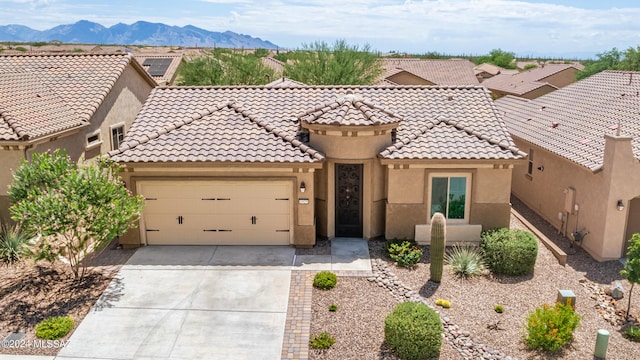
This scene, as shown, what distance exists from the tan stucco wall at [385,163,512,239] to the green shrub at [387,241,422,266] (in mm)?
906

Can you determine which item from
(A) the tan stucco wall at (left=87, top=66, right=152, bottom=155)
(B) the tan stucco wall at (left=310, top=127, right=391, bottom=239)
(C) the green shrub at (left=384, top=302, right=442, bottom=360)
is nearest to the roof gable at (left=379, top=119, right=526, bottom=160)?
(B) the tan stucco wall at (left=310, top=127, right=391, bottom=239)

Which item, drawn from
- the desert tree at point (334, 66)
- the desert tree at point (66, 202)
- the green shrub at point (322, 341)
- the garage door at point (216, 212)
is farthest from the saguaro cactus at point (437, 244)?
the desert tree at point (334, 66)

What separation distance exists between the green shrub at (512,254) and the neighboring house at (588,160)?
291 centimetres

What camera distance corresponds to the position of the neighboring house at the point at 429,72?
50469mm

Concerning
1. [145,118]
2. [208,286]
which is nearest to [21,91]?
[145,118]

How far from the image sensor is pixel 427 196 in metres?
16.1

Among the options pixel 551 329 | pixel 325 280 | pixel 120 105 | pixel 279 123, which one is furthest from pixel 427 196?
pixel 120 105

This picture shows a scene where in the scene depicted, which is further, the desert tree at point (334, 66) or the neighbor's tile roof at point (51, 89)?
the desert tree at point (334, 66)

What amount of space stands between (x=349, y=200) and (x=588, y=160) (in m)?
7.77

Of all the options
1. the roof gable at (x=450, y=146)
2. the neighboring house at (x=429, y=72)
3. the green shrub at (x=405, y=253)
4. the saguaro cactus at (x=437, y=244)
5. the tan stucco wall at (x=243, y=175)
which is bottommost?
the green shrub at (x=405, y=253)

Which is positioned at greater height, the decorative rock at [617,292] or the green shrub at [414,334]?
the green shrub at [414,334]

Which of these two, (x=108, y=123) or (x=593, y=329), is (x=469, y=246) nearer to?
(x=593, y=329)

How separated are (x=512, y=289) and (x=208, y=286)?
27.0ft

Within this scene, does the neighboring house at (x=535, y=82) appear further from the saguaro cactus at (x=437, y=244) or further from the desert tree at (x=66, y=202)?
the desert tree at (x=66, y=202)
